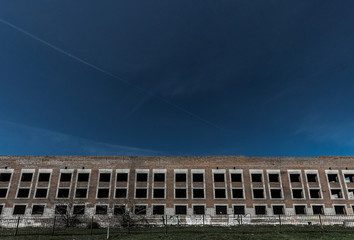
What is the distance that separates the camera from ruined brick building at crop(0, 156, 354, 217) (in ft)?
132

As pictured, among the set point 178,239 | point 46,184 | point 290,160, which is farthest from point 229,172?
point 46,184

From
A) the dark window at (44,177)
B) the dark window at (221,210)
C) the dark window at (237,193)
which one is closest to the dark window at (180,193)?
the dark window at (221,210)

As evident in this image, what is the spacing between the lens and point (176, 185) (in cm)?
4216

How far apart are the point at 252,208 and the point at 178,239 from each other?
25.5 m

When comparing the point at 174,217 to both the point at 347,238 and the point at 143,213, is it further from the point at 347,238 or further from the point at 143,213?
the point at 347,238

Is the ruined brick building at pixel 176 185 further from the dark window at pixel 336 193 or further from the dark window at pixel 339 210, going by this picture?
the dark window at pixel 336 193

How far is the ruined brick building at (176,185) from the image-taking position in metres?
40.3

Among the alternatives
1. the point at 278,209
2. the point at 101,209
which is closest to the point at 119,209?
the point at 101,209

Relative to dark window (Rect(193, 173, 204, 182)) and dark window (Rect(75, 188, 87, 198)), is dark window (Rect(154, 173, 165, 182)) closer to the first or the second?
dark window (Rect(193, 173, 204, 182))

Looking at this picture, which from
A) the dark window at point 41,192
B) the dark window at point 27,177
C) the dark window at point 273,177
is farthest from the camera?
the dark window at point 273,177

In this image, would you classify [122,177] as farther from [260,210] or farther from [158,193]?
[260,210]

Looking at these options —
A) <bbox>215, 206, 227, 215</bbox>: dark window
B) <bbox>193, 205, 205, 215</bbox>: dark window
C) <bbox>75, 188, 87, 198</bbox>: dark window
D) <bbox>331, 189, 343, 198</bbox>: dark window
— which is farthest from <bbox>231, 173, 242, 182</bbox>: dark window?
<bbox>75, 188, 87, 198</bbox>: dark window

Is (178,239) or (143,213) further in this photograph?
(143,213)

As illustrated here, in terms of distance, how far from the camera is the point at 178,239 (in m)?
18.5
